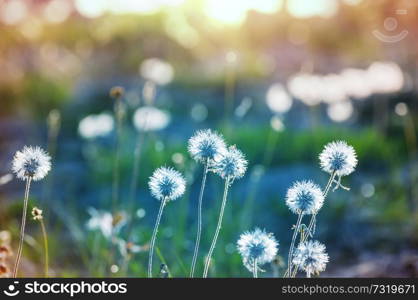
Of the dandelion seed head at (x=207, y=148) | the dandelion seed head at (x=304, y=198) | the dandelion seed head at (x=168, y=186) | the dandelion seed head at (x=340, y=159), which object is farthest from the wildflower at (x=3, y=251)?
the dandelion seed head at (x=340, y=159)

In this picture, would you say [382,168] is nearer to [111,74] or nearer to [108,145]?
[108,145]

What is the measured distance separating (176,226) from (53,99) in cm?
392

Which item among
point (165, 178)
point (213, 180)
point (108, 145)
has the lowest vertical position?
point (165, 178)

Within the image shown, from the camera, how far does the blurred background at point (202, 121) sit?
12.8 feet

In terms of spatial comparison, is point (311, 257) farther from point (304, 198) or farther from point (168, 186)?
point (168, 186)

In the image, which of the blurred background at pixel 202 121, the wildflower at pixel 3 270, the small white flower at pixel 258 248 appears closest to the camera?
the small white flower at pixel 258 248

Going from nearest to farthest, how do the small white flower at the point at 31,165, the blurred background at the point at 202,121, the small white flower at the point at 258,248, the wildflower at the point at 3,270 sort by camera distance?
the small white flower at the point at 258,248 → the small white flower at the point at 31,165 → the wildflower at the point at 3,270 → the blurred background at the point at 202,121

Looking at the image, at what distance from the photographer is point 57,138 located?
261 inches

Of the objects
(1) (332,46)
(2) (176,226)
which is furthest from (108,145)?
(1) (332,46)

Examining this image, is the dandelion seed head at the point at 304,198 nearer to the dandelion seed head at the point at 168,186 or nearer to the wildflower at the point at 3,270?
the dandelion seed head at the point at 168,186

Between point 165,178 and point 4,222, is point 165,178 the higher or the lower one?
the lower one

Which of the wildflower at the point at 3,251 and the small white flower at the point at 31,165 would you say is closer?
the small white flower at the point at 31,165

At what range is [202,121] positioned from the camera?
6.94 metres

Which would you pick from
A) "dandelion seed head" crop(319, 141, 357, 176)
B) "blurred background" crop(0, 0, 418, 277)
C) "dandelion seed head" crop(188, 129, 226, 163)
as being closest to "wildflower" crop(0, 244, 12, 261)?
"blurred background" crop(0, 0, 418, 277)
